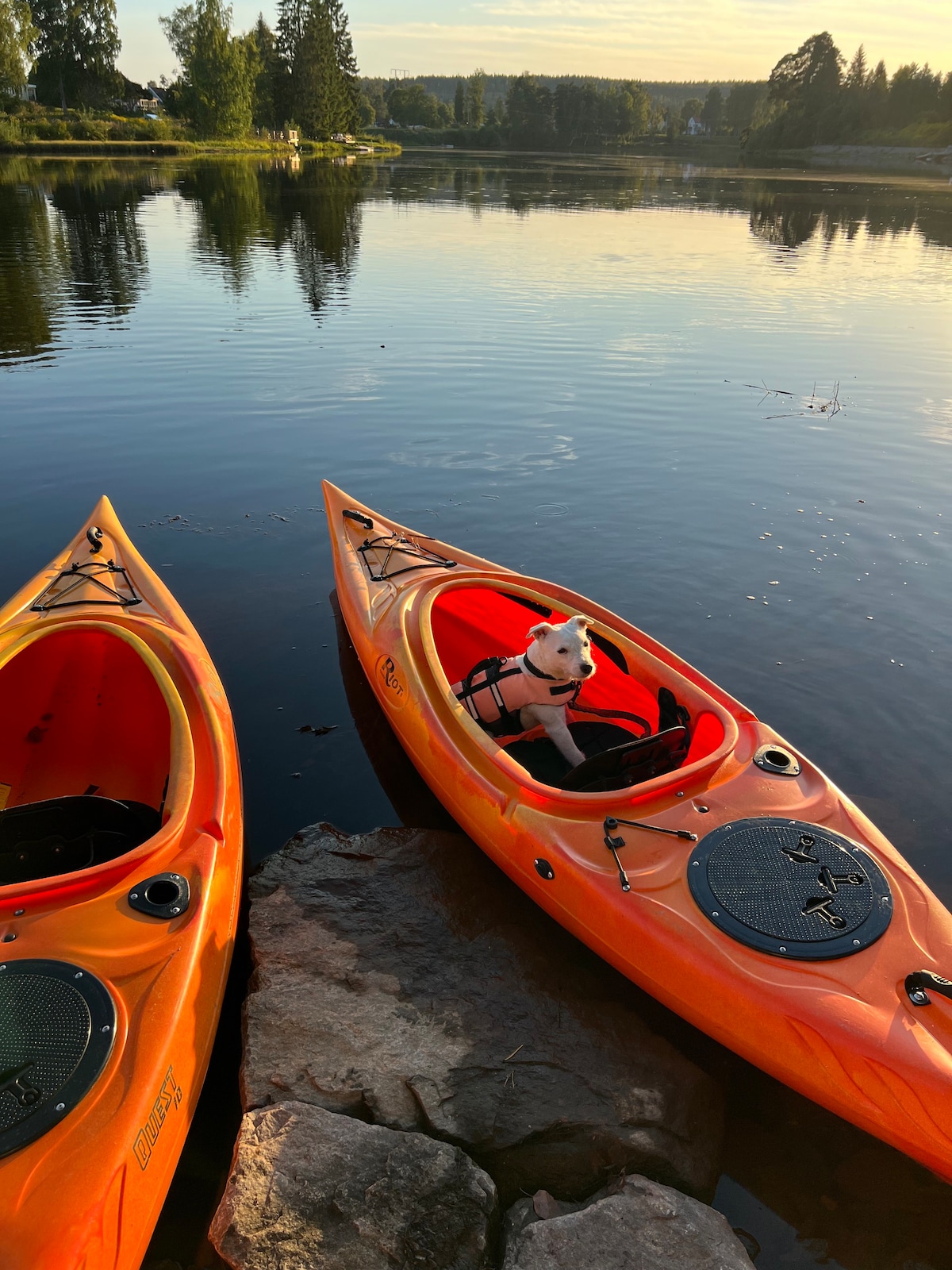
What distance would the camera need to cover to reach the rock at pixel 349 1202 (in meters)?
2.79

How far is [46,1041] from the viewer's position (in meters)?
2.96

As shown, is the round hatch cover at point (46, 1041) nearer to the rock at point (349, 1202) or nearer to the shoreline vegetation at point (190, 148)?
the rock at point (349, 1202)

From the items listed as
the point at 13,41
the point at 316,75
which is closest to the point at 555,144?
the point at 316,75

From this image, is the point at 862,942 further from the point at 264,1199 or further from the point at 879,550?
the point at 879,550

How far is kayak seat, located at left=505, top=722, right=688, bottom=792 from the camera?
465 cm

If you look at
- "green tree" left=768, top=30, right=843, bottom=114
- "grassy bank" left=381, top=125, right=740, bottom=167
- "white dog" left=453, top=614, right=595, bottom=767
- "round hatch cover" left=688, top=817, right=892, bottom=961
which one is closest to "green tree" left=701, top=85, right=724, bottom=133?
"grassy bank" left=381, top=125, right=740, bottom=167

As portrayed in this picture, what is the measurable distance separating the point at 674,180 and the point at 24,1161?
68211 mm

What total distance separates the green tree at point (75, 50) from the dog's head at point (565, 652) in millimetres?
79970

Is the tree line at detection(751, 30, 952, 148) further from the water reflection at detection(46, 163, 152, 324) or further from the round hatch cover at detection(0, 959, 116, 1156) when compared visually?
the round hatch cover at detection(0, 959, 116, 1156)

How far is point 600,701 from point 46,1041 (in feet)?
13.1

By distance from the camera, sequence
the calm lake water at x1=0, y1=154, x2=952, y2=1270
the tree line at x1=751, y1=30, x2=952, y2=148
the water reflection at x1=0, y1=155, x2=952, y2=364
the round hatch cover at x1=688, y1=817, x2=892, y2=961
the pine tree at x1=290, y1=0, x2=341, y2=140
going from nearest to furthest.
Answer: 1. the round hatch cover at x1=688, y1=817, x2=892, y2=961
2. the calm lake water at x1=0, y1=154, x2=952, y2=1270
3. the water reflection at x1=0, y1=155, x2=952, y2=364
4. the pine tree at x1=290, y1=0, x2=341, y2=140
5. the tree line at x1=751, y1=30, x2=952, y2=148

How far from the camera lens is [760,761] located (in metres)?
4.54

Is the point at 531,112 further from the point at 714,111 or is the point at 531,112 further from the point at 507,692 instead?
the point at 507,692

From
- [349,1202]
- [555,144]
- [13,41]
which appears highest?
[555,144]
